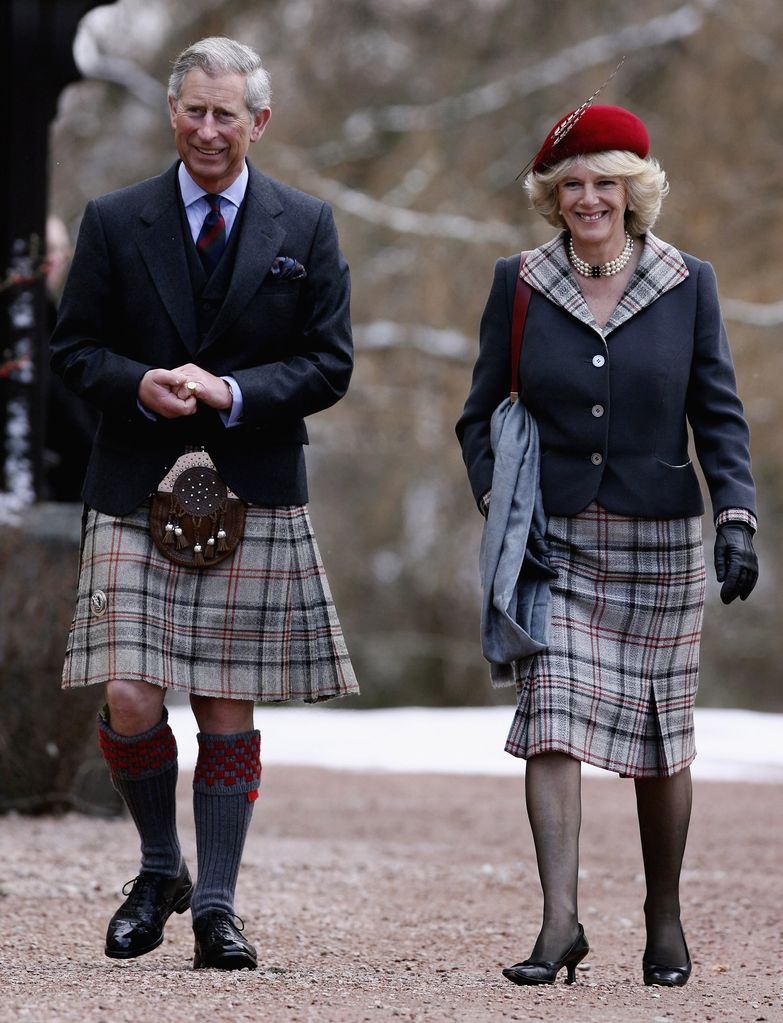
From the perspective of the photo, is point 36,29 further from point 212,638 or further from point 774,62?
point 774,62

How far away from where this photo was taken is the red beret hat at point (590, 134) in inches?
173

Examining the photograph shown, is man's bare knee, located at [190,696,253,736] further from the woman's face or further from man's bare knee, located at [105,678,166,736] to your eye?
the woman's face

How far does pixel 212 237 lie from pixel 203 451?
0.49 meters

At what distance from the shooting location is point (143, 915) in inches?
169

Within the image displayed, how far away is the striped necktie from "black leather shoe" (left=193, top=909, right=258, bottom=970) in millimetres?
1446

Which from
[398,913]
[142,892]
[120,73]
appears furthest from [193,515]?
[120,73]

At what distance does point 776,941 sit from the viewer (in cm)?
532

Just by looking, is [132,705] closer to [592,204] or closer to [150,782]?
[150,782]

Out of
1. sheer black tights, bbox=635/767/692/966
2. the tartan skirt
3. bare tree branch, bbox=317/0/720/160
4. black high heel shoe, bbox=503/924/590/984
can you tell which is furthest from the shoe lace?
bare tree branch, bbox=317/0/720/160

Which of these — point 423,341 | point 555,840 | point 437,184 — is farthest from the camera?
point 437,184

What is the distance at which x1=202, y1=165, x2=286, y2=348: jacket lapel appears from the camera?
4.28 metres

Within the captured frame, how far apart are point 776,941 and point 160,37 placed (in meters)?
13.0

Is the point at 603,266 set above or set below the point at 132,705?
above

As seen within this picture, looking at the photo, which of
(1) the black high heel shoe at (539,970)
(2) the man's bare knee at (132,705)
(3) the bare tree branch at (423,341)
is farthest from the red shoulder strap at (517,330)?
(3) the bare tree branch at (423,341)
